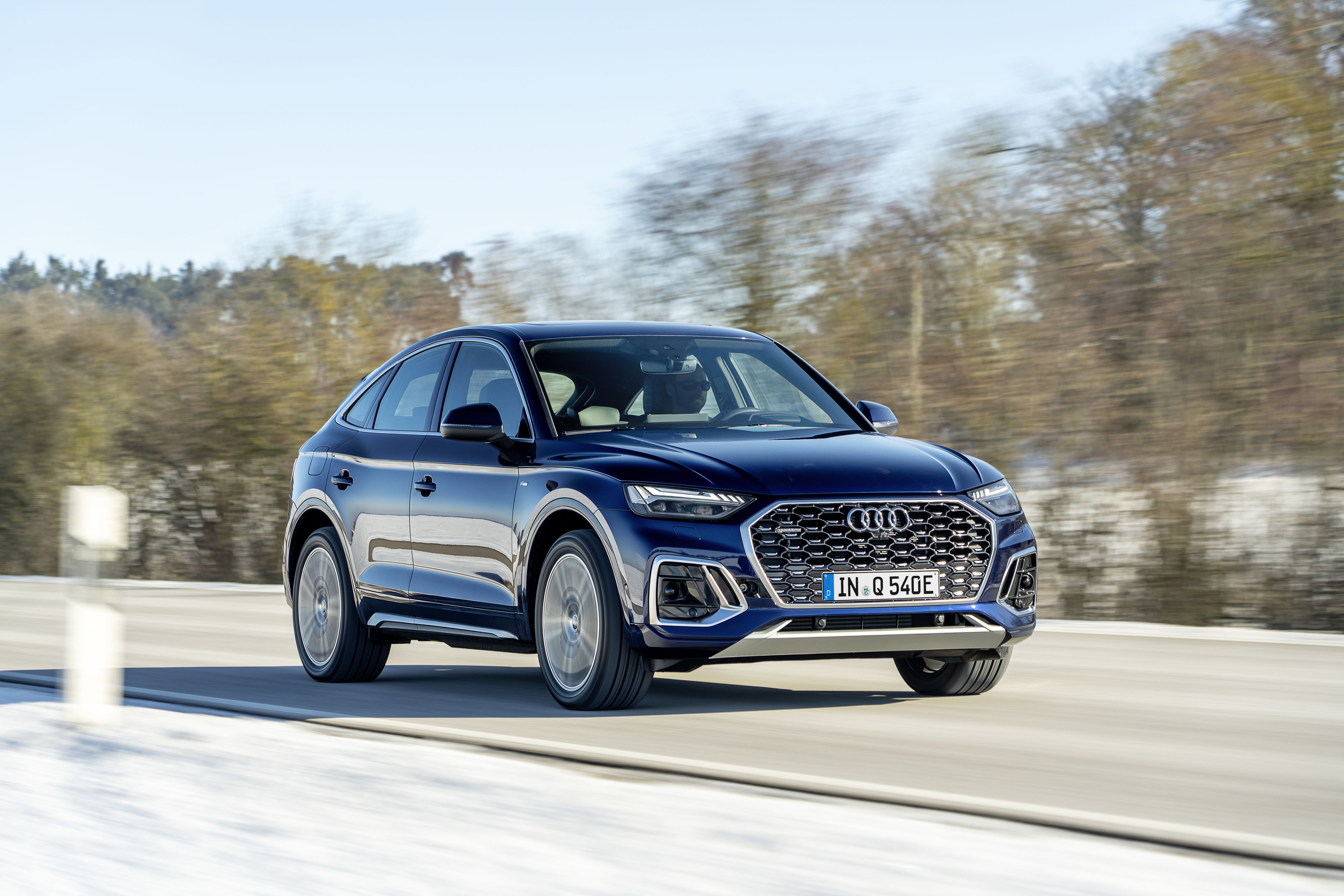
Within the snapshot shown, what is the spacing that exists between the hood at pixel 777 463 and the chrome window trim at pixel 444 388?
14.7 inches

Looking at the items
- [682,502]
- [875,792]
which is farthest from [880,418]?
[875,792]

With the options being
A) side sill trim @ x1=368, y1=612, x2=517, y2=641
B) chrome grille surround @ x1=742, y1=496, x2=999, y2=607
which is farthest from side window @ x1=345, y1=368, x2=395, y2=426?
chrome grille surround @ x1=742, y1=496, x2=999, y2=607

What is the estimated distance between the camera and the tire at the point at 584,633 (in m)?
7.64

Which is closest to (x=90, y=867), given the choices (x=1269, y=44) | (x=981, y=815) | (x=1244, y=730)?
(x=981, y=815)

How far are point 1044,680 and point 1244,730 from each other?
1.81m

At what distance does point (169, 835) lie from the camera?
531 cm

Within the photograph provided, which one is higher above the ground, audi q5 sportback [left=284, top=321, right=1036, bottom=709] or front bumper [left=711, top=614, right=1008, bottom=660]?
audi q5 sportback [left=284, top=321, right=1036, bottom=709]

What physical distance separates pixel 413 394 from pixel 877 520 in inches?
124

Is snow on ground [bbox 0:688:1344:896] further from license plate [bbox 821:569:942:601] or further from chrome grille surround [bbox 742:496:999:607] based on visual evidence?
license plate [bbox 821:569:942:601]

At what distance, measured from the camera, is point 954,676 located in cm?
855

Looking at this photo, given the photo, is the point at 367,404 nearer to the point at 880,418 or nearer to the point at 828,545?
the point at 880,418

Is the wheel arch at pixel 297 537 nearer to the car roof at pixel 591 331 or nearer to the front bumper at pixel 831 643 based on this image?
the car roof at pixel 591 331

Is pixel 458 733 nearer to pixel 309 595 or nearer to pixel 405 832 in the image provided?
pixel 405 832

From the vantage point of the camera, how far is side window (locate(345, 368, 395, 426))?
10070 millimetres
